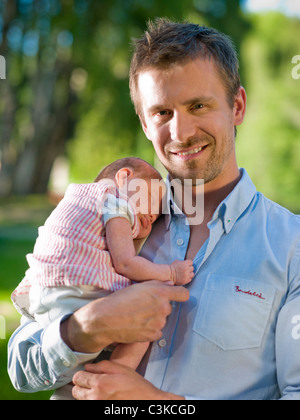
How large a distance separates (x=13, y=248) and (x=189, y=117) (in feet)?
29.9

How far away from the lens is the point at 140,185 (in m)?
2.06

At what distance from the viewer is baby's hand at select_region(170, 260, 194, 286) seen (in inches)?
71.9

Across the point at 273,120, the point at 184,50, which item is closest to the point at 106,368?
the point at 184,50

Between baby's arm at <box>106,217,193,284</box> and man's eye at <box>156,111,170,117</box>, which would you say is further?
man's eye at <box>156,111,170,117</box>

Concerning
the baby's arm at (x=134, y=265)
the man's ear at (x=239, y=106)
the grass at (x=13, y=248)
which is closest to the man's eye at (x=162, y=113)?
the man's ear at (x=239, y=106)

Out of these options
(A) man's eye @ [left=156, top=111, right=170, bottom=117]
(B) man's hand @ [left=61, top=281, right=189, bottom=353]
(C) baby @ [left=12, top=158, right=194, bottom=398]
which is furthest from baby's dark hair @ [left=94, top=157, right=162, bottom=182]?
(B) man's hand @ [left=61, top=281, right=189, bottom=353]

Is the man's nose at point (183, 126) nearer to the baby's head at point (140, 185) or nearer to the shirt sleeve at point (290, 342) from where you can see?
the baby's head at point (140, 185)

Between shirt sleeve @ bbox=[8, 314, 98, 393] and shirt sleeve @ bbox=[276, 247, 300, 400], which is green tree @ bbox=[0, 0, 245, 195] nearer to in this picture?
shirt sleeve @ bbox=[8, 314, 98, 393]

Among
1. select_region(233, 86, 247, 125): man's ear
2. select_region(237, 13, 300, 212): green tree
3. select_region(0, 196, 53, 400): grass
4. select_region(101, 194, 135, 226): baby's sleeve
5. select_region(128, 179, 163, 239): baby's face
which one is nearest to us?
select_region(101, 194, 135, 226): baby's sleeve

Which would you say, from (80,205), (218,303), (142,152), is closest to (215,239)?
(218,303)

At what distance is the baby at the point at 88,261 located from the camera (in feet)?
5.87

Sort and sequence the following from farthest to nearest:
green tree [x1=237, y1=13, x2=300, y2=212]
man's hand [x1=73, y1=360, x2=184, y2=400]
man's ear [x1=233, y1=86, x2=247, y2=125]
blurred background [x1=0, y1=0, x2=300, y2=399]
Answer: green tree [x1=237, y1=13, x2=300, y2=212]
blurred background [x1=0, y1=0, x2=300, y2=399]
man's ear [x1=233, y1=86, x2=247, y2=125]
man's hand [x1=73, y1=360, x2=184, y2=400]

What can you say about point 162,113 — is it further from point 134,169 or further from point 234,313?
point 234,313

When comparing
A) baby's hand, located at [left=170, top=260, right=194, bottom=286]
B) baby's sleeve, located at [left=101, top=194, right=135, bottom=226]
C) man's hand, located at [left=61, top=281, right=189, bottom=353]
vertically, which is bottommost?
man's hand, located at [left=61, top=281, right=189, bottom=353]
